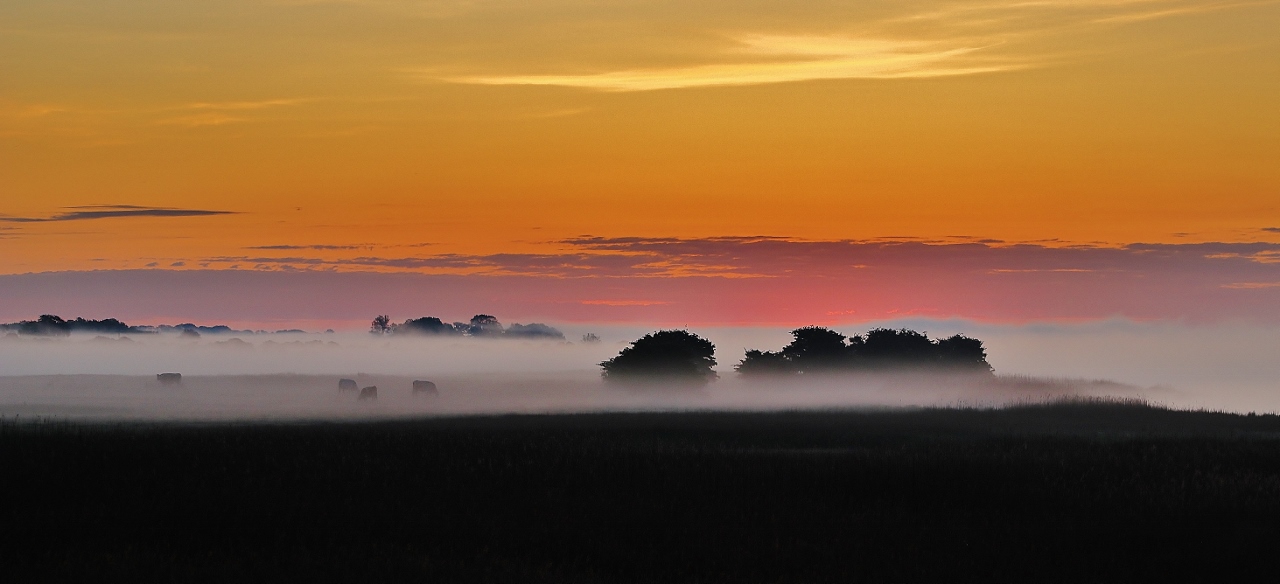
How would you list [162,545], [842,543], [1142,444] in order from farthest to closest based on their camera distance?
[1142,444], [842,543], [162,545]

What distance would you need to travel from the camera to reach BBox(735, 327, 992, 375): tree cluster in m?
86.8

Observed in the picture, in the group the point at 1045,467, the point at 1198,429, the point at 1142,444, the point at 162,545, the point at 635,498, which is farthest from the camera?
the point at 1198,429

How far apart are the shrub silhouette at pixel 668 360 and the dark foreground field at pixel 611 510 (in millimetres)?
47323

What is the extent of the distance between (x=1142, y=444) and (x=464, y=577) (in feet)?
85.2

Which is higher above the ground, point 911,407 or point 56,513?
point 911,407

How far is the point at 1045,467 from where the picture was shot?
2859 centimetres

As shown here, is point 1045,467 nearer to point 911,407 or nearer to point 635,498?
point 635,498

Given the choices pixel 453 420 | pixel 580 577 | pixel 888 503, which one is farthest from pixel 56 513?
pixel 453 420

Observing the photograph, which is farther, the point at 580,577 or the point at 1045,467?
the point at 1045,467

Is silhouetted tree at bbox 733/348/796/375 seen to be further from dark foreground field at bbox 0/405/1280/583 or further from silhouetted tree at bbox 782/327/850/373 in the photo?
dark foreground field at bbox 0/405/1280/583

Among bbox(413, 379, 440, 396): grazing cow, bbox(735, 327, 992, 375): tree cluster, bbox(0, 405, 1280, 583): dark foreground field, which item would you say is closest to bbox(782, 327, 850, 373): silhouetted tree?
bbox(735, 327, 992, 375): tree cluster

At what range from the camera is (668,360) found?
82438mm

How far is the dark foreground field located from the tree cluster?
170 ft

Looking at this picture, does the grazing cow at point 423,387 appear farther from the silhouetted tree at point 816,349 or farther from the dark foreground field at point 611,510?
the dark foreground field at point 611,510
